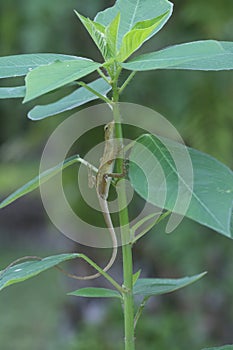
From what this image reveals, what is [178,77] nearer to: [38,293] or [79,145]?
[79,145]

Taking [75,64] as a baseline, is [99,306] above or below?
below

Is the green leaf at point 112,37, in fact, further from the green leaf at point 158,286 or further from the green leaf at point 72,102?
the green leaf at point 158,286

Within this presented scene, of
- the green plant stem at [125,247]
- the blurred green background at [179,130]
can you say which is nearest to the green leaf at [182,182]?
the green plant stem at [125,247]

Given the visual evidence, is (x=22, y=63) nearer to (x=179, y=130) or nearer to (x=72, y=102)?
(x=72, y=102)

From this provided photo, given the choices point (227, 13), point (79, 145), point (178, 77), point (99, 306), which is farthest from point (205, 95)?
point (99, 306)

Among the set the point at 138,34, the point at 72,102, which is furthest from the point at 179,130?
the point at 138,34

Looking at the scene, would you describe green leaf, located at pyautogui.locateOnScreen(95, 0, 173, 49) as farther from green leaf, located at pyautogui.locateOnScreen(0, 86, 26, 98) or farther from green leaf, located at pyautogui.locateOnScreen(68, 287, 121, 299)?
green leaf, located at pyautogui.locateOnScreen(68, 287, 121, 299)

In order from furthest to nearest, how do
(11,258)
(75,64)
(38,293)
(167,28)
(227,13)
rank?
(11,258) → (38,293) → (167,28) → (227,13) → (75,64)
